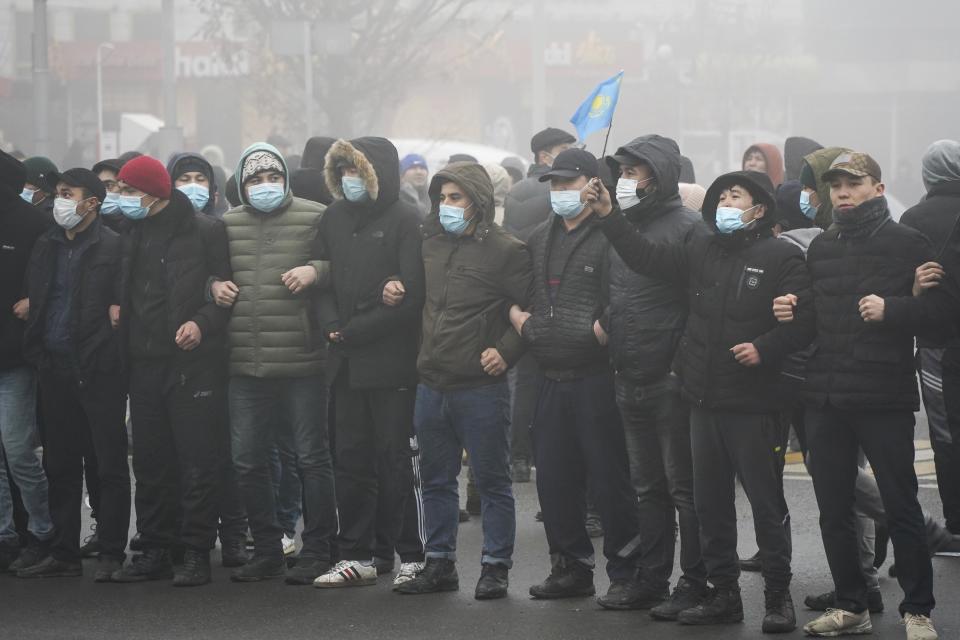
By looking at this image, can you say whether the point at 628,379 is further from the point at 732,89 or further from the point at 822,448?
the point at 732,89

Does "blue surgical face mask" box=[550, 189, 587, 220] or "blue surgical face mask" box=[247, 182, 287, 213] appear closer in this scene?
"blue surgical face mask" box=[550, 189, 587, 220]

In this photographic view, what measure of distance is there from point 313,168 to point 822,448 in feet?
12.3

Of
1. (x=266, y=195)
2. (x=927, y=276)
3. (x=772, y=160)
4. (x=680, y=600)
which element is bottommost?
(x=680, y=600)

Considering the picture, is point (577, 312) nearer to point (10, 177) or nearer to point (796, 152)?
point (10, 177)

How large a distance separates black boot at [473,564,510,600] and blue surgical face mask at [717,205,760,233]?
1971mm

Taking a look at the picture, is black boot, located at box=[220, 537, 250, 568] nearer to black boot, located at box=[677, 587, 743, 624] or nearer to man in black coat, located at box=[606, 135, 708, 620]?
man in black coat, located at box=[606, 135, 708, 620]

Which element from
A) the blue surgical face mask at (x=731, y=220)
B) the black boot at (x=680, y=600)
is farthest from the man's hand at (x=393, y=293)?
the black boot at (x=680, y=600)

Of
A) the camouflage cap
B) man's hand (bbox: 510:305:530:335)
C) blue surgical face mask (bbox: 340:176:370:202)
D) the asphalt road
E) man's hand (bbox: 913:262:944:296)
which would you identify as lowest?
the asphalt road

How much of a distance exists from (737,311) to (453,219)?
153cm

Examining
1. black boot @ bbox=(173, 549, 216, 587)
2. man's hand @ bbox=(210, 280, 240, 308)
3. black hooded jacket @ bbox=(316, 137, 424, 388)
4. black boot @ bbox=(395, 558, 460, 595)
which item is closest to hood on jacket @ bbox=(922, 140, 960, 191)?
black hooded jacket @ bbox=(316, 137, 424, 388)

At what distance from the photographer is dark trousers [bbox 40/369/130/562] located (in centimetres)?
814

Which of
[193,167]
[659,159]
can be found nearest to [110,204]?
[193,167]

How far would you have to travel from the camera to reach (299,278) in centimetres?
777

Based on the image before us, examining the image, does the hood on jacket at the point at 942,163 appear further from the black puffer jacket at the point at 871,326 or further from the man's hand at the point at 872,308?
→ the man's hand at the point at 872,308
